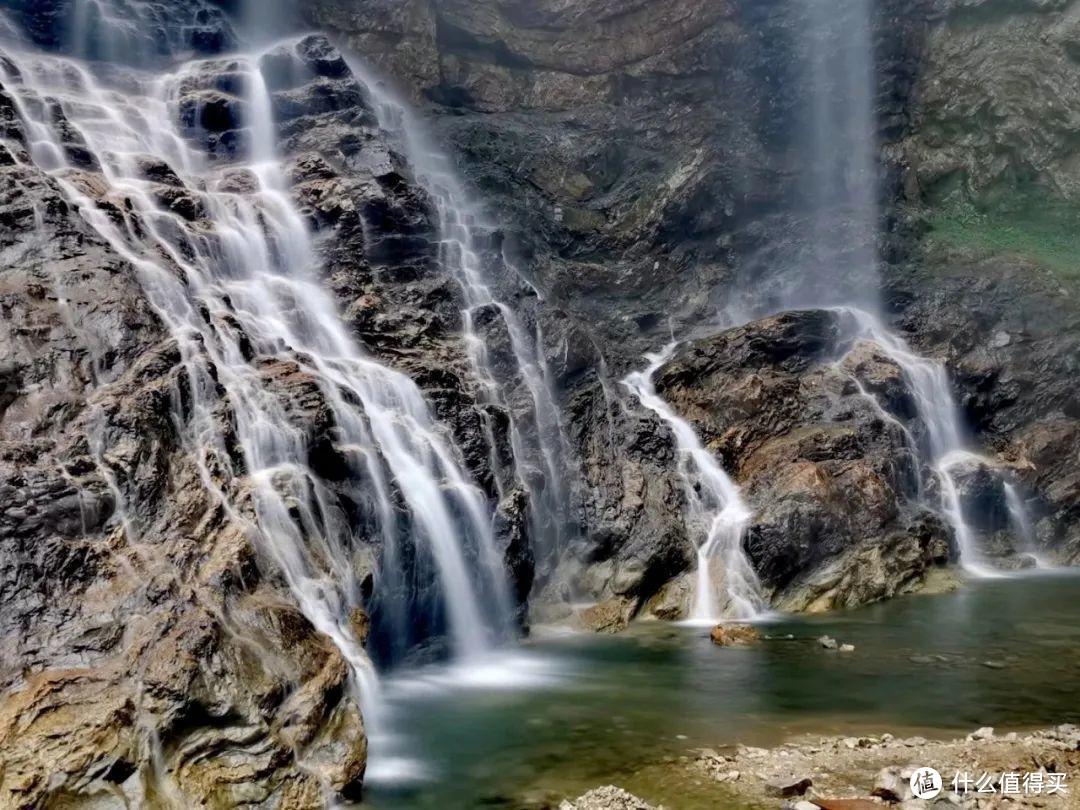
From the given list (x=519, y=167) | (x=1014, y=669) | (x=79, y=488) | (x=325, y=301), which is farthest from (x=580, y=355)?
(x=79, y=488)

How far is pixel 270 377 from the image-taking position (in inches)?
539

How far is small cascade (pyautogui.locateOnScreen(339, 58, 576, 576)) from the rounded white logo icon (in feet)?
35.1

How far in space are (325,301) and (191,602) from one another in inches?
434

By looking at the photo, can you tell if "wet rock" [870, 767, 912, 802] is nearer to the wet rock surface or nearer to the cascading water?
the wet rock surface

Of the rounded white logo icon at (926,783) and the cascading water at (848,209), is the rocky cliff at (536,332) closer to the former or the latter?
the cascading water at (848,209)

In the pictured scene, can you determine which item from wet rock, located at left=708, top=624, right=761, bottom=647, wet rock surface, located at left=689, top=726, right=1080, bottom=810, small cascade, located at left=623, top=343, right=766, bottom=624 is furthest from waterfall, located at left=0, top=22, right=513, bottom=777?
small cascade, located at left=623, top=343, right=766, bottom=624

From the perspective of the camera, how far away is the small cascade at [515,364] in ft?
60.6

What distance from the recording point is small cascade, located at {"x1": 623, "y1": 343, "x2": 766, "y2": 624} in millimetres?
16781

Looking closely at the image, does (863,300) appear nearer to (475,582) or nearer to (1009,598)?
(1009,598)

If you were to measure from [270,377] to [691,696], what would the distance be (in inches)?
308

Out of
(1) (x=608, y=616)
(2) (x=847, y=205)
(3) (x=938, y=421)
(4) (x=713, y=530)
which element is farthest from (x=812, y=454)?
(2) (x=847, y=205)

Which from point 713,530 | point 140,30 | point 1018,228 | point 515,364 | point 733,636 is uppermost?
point 140,30

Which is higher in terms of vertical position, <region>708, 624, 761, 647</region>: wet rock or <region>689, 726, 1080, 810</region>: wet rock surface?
<region>708, 624, 761, 647</region>: wet rock

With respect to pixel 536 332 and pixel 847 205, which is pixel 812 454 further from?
pixel 847 205
